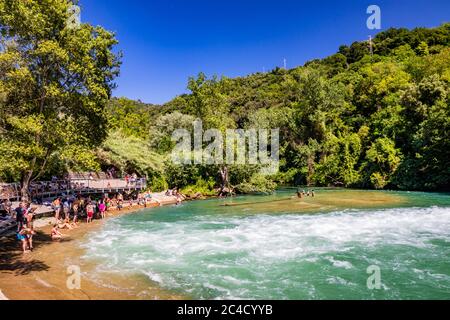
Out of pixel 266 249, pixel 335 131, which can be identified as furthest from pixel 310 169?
pixel 266 249

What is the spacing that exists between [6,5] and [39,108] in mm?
5731

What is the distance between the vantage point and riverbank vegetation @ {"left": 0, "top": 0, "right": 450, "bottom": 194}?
19047 mm

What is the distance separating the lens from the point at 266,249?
683 inches

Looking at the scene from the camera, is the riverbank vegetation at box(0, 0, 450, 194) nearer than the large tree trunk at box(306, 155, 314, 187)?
Yes

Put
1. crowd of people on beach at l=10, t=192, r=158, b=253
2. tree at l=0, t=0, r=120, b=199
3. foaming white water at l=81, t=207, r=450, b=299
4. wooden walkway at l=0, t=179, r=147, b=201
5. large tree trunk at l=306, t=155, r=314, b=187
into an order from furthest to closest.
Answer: large tree trunk at l=306, t=155, r=314, b=187, wooden walkway at l=0, t=179, r=147, b=201, tree at l=0, t=0, r=120, b=199, crowd of people on beach at l=10, t=192, r=158, b=253, foaming white water at l=81, t=207, r=450, b=299

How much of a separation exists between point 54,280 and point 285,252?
32.0 feet

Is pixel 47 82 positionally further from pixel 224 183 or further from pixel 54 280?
pixel 224 183

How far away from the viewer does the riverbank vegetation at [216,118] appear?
19.0 m

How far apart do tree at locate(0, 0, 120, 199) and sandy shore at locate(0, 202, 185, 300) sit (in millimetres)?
4381

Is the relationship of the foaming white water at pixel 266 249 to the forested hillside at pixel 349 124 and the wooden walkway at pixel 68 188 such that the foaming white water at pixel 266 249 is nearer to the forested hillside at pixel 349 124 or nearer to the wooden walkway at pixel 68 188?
the wooden walkway at pixel 68 188

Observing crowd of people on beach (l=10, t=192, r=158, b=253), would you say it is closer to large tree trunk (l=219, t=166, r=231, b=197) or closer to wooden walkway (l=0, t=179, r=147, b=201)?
wooden walkway (l=0, t=179, r=147, b=201)

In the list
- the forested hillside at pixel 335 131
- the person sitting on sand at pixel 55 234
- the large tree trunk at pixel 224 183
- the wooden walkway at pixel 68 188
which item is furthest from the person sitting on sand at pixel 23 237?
the large tree trunk at pixel 224 183

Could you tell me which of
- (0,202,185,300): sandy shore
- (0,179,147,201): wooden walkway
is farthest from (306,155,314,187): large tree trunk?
(0,202,185,300): sandy shore
